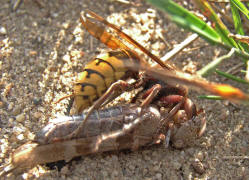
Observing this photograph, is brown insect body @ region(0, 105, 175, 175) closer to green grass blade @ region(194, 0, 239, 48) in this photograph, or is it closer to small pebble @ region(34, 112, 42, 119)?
small pebble @ region(34, 112, 42, 119)

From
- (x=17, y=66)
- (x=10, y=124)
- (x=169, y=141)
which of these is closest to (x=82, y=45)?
(x=17, y=66)

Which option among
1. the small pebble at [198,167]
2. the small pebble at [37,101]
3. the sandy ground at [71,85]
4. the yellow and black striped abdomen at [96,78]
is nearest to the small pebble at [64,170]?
the sandy ground at [71,85]

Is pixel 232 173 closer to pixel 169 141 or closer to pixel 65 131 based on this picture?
pixel 169 141

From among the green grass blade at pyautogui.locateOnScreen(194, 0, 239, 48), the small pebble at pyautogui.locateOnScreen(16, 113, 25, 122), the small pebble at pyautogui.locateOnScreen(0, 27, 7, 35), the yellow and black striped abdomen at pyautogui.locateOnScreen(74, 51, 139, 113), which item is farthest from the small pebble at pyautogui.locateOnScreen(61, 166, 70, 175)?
the small pebble at pyautogui.locateOnScreen(0, 27, 7, 35)

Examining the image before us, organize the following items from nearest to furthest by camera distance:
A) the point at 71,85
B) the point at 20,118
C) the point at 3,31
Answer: the point at 20,118
the point at 71,85
the point at 3,31

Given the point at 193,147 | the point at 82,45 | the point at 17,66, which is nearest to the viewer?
the point at 193,147

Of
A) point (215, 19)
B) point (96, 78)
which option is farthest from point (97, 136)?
point (215, 19)

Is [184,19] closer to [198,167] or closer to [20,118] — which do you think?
[198,167]

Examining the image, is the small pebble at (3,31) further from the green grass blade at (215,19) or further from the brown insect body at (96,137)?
the green grass blade at (215,19)
